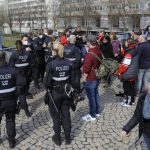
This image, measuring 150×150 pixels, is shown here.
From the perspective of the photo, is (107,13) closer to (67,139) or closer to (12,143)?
(67,139)

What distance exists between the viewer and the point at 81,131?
648cm

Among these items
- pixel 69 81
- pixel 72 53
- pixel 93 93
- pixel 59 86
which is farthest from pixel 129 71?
pixel 59 86

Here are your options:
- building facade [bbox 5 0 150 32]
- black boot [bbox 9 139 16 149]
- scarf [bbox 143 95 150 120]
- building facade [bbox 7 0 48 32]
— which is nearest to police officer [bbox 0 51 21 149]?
black boot [bbox 9 139 16 149]

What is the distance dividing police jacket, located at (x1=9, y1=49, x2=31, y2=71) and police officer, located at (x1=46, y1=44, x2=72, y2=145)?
7.57ft

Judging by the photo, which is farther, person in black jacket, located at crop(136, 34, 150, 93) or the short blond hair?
person in black jacket, located at crop(136, 34, 150, 93)

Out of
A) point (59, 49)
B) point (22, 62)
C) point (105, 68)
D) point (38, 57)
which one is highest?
point (59, 49)

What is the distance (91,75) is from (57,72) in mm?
1415

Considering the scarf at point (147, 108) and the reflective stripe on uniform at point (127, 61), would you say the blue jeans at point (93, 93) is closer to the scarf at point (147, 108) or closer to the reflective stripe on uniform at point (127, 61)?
the reflective stripe on uniform at point (127, 61)

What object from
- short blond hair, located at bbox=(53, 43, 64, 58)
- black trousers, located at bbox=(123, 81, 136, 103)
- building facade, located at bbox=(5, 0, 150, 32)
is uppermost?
building facade, located at bbox=(5, 0, 150, 32)

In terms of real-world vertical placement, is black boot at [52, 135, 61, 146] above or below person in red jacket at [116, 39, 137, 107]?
below

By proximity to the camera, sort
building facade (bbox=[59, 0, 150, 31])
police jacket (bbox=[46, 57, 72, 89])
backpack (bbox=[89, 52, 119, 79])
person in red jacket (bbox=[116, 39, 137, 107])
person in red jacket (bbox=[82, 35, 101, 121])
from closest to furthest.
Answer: police jacket (bbox=[46, 57, 72, 89])
person in red jacket (bbox=[82, 35, 101, 121])
backpack (bbox=[89, 52, 119, 79])
person in red jacket (bbox=[116, 39, 137, 107])
building facade (bbox=[59, 0, 150, 31])

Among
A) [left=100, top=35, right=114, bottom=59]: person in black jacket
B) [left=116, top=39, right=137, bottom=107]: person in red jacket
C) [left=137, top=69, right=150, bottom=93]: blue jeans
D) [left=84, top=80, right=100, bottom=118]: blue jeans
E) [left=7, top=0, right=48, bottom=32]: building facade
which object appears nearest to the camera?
[left=84, top=80, right=100, bottom=118]: blue jeans

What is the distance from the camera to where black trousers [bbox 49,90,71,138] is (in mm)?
5535

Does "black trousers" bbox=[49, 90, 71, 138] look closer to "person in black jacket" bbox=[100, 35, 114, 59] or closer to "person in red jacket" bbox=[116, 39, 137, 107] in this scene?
"person in red jacket" bbox=[116, 39, 137, 107]
